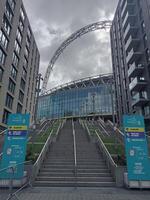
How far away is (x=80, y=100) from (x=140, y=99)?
51.7m

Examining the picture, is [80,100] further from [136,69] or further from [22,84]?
[136,69]

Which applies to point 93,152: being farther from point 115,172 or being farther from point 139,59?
point 139,59

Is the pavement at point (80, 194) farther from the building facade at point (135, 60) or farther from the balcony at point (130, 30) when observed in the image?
the balcony at point (130, 30)

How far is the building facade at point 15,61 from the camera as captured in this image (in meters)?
30.0

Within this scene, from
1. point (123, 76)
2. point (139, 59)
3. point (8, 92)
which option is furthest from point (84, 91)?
point (8, 92)

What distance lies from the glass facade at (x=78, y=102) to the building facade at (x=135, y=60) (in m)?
27.2

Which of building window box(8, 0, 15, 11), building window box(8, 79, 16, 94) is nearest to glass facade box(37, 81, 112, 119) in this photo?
building window box(8, 79, 16, 94)

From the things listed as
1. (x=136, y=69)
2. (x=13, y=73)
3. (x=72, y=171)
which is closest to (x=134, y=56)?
(x=136, y=69)

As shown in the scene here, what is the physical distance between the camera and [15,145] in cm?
988

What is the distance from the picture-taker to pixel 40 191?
8.53 m

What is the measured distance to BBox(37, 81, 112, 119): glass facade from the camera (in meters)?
77.3

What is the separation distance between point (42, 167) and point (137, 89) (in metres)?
29.6

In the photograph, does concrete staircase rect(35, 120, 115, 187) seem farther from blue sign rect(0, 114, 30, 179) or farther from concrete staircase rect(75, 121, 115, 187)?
blue sign rect(0, 114, 30, 179)

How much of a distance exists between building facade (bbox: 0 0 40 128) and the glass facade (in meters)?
35.3
